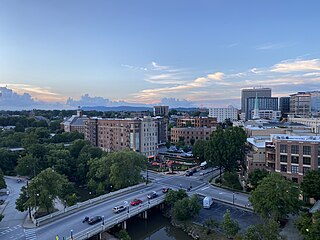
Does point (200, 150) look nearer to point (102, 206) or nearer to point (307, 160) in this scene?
point (307, 160)

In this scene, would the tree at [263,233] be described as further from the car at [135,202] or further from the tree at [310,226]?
the car at [135,202]

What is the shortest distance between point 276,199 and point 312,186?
7.72 metres

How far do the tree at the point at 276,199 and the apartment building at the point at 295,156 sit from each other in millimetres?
11541

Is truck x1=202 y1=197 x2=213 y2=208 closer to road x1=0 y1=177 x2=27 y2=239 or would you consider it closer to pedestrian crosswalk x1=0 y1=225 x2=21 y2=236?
road x1=0 y1=177 x2=27 y2=239

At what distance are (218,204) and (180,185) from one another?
1146 cm

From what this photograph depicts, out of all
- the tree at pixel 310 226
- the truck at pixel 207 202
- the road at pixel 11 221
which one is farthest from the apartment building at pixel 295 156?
the road at pixel 11 221

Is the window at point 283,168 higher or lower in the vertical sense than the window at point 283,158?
lower

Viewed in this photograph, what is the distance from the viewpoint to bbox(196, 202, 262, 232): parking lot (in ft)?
124

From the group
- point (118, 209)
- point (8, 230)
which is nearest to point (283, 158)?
point (118, 209)

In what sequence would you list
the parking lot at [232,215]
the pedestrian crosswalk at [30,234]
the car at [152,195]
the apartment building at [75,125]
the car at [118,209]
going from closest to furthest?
the pedestrian crosswalk at [30,234], the parking lot at [232,215], the car at [118,209], the car at [152,195], the apartment building at [75,125]

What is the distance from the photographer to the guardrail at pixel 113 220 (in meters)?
32.8

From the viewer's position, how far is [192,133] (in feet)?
339

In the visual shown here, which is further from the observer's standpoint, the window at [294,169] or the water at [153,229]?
the window at [294,169]

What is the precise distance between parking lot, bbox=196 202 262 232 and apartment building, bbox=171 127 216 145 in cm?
5743
